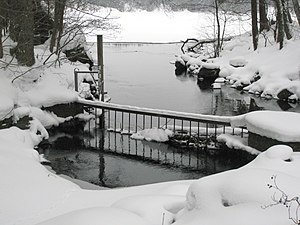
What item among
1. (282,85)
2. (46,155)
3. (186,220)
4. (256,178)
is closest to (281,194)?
(256,178)

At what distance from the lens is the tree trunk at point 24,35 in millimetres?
11336

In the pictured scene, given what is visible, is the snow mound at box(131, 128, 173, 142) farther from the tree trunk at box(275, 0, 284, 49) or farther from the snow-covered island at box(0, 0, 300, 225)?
the tree trunk at box(275, 0, 284, 49)

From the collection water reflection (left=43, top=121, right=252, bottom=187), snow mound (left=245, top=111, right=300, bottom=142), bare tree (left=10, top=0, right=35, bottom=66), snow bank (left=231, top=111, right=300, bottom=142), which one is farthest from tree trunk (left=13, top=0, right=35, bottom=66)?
snow mound (left=245, top=111, right=300, bottom=142)

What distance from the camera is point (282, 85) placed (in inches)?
611

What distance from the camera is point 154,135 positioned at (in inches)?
395

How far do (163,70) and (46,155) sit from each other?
13.9 m

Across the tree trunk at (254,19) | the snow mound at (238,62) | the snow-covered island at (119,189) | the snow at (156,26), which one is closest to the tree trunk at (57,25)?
the snow-covered island at (119,189)

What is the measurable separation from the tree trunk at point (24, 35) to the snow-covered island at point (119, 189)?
0.26 m

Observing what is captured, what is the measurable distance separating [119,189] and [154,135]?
177 inches

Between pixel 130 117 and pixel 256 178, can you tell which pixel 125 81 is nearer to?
pixel 130 117

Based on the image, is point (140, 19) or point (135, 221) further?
point (140, 19)

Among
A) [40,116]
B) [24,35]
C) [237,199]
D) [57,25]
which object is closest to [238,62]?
[57,25]

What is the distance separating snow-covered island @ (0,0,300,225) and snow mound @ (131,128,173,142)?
23 millimetres

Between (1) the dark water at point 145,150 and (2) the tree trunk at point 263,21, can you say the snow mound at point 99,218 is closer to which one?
(1) the dark water at point 145,150
